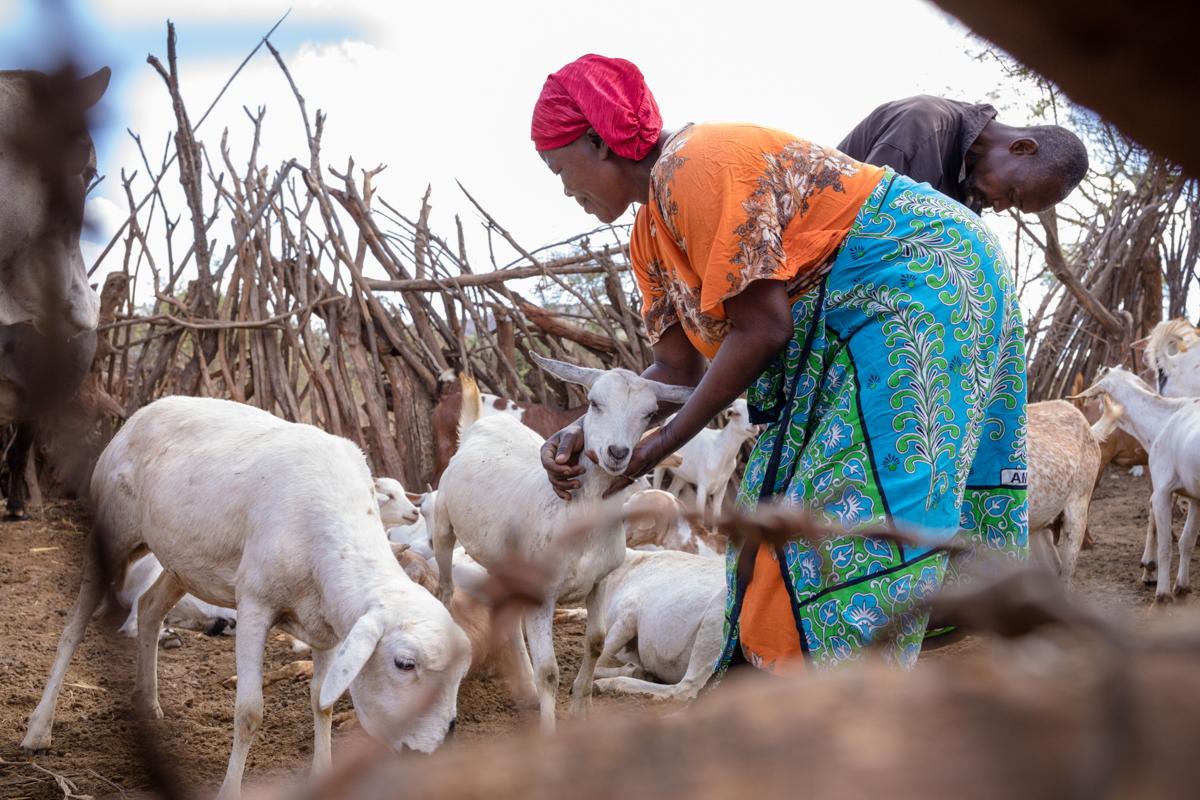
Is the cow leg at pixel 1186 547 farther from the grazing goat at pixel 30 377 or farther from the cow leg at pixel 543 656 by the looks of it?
the grazing goat at pixel 30 377

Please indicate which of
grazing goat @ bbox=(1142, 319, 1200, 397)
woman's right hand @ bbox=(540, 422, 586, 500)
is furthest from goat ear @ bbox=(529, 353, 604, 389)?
grazing goat @ bbox=(1142, 319, 1200, 397)

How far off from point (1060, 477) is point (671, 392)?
14.7ft

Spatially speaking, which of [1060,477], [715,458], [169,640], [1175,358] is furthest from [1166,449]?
[169,640]

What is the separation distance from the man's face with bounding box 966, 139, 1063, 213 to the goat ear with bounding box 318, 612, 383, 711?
2465mm

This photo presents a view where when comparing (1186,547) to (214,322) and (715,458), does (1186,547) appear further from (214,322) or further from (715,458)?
(214,322)

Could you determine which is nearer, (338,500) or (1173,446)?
(338,500)

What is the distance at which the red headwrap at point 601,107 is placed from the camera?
2154 mm

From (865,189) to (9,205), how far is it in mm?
1841

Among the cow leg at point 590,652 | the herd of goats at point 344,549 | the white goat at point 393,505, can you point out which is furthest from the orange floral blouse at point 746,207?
the white goat at point 393,505

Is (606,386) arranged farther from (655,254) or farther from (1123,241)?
(1123,241)

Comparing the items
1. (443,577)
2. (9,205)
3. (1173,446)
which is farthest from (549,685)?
(1173,446)

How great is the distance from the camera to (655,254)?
237 cm

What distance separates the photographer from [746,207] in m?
1.88

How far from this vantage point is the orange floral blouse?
6.12ft
